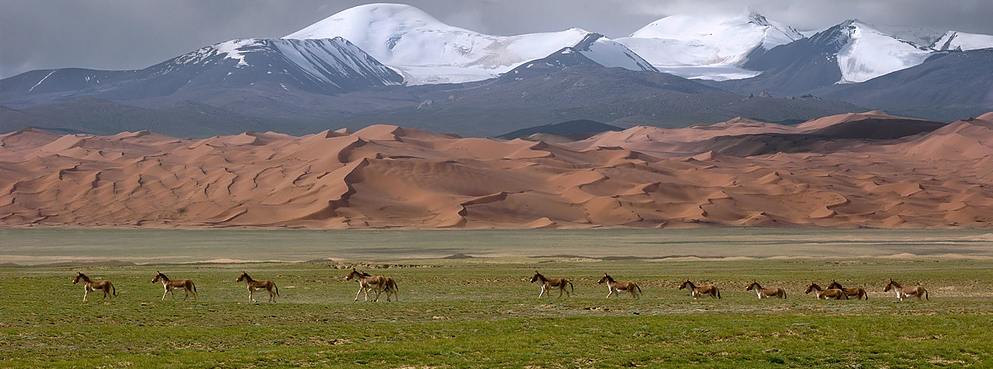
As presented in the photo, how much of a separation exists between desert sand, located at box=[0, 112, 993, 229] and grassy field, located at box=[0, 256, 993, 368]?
72.7 m

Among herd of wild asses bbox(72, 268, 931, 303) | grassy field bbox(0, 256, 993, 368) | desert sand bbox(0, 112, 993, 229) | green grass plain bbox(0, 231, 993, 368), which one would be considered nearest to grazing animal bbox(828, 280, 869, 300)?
herd of wild asses bbox(72, 268, 931, 303)

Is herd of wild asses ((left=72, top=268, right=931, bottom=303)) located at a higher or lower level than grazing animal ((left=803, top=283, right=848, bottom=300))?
higher

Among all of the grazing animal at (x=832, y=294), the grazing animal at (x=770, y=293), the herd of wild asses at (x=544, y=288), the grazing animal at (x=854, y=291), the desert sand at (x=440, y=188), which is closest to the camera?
the herd of wild asses at (x=544, y=288)

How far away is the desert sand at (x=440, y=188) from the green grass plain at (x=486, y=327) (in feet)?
238

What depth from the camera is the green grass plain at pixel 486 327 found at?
20.5m

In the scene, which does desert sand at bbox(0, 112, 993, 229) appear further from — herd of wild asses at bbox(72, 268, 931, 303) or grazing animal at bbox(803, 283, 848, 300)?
grazing animal at bbox(803, 283, 848, 300)

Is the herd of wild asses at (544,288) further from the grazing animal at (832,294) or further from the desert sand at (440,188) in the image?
the desert sand at (440,188)

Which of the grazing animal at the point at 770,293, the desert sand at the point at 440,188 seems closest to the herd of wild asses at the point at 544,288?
the grazing animal at the point at 770,293

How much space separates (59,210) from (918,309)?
109855mm

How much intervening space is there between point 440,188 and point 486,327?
103 m

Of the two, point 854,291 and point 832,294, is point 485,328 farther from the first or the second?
point 854,291

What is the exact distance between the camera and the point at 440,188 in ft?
423

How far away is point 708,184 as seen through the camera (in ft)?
474

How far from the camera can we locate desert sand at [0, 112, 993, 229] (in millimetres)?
117000
